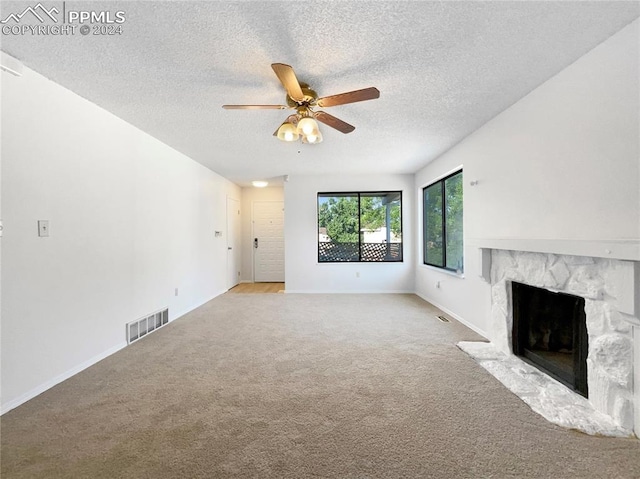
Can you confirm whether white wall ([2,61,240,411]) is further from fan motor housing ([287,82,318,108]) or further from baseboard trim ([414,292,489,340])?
baseboard trim ([414,292,489,340])

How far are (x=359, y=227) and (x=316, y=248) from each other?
1022mm

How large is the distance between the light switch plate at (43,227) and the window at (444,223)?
177 inches

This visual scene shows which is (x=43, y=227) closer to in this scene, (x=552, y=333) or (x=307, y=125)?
(x=307, y=125)

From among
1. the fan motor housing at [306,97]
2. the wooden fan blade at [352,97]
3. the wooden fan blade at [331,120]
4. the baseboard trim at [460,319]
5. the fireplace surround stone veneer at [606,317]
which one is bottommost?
the baseboard trim at [460,319]

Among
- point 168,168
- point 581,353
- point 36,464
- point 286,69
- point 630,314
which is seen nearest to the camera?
point 36,464

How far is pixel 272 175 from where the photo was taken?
5871 millimetres

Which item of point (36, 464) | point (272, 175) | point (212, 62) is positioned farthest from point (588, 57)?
point (272, 175)

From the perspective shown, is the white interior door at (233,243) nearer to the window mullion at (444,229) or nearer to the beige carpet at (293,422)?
the beige carpet at (293,422)

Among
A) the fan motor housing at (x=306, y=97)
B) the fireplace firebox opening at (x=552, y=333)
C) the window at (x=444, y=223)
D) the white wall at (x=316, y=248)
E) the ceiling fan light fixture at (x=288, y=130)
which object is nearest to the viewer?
the fireplace firebox opening at (x=552, y=333)

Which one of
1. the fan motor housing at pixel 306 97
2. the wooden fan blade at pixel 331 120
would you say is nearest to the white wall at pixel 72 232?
the fan motor housing at pixel 306 97

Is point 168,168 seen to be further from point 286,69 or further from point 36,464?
point 36,464

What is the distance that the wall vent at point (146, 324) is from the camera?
10.3 ft

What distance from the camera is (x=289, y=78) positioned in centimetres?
188

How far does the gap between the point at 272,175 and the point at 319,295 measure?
2.64 m
